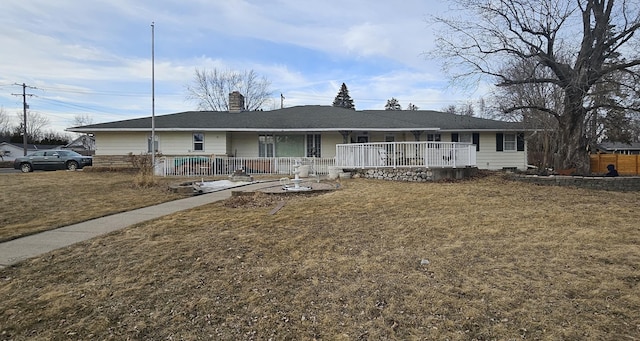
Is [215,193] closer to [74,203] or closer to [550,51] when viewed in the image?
[74,203]

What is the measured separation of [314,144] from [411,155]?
7.87 m

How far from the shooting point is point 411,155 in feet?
46.6

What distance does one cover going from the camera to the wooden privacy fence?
19.4 meters

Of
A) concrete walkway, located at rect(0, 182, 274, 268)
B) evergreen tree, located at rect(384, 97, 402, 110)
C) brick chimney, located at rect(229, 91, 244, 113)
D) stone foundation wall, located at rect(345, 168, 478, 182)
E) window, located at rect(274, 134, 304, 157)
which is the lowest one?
concrete walkway, located at rect(0, 182, 274, 268)

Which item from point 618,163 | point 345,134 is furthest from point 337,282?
point 618,163

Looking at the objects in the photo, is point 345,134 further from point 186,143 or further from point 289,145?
point 186,143

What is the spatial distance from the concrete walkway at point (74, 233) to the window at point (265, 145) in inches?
475

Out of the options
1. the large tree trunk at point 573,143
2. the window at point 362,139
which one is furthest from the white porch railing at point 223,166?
the large tree trunk at point 573,143

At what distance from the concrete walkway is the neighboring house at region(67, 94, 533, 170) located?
11.6 m

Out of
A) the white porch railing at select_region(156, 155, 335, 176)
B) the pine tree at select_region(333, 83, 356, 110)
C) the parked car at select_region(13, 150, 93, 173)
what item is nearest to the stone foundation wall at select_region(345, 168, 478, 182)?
the white porch railing at select_region(156, 155, 335, 176)

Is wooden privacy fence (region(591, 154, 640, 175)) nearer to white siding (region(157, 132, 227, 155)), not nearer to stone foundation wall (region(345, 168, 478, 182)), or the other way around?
stone foundation wall (region(345, 168, 478, 182))

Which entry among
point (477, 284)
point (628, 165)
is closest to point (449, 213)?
point (477, 284)

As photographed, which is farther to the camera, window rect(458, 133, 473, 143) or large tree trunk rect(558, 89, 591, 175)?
window rect(458, 133, 473, 143)

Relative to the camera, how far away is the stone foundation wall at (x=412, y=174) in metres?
13.9
